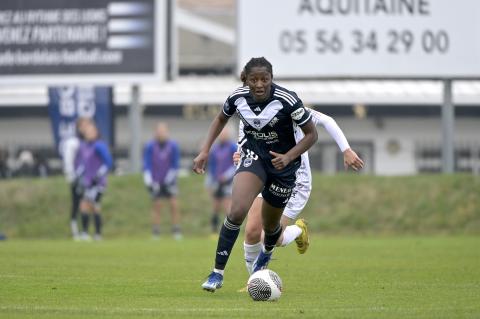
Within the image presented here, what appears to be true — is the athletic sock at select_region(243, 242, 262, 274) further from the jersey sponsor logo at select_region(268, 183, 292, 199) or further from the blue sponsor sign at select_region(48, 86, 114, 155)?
the blue sponsor sign at select_region(48, 86, 114, 155)

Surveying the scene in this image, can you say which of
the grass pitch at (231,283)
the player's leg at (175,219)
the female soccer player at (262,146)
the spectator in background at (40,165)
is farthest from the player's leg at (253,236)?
the spectator in background at (40,165)

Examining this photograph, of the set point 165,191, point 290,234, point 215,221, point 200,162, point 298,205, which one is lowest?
point 215,221

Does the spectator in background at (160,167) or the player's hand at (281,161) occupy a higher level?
the player's hand at (281,161)

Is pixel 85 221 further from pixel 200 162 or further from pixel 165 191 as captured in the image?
pixel 200 162

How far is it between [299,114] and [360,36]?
17448mm

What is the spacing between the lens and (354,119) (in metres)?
37.9

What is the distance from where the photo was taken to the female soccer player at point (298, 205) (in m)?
11.5

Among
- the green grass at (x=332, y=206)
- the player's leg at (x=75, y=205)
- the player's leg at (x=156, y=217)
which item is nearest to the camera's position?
the player's leg at (x=75, y=205)

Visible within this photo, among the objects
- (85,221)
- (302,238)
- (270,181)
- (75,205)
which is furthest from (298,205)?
(75,205)

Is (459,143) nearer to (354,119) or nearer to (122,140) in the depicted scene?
(354,119)

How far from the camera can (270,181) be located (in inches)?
440

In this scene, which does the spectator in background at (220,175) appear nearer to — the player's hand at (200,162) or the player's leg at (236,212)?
the player's hand at (200,162)

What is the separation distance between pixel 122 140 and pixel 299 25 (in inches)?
490

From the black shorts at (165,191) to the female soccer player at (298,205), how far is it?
1292 centimetres
